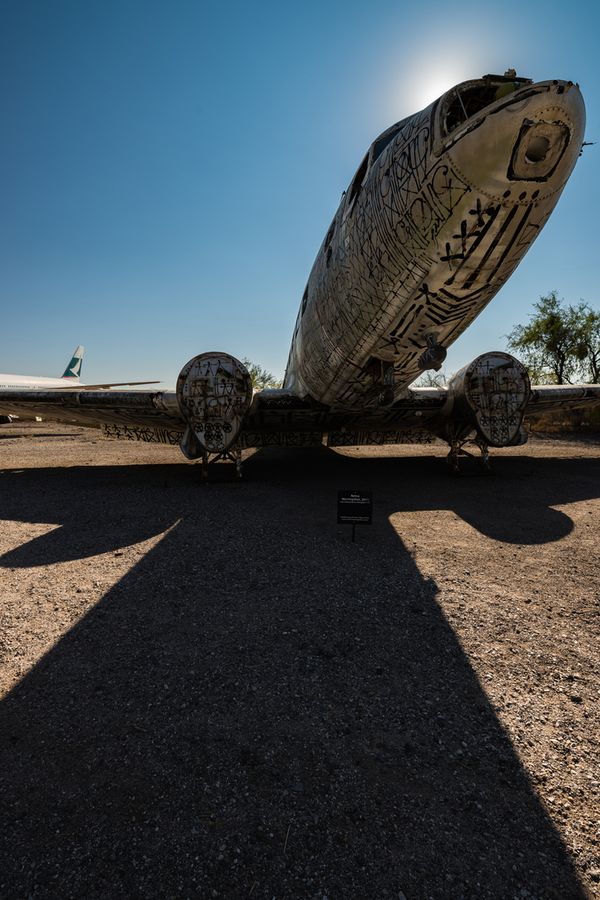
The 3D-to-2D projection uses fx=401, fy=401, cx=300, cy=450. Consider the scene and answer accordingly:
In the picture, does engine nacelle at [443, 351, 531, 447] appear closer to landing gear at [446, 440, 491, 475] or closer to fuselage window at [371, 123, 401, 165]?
landing gear at [446, 440, 491, 475]

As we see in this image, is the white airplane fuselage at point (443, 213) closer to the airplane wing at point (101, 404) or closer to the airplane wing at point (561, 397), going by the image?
the airplane wing at point (101, 404)

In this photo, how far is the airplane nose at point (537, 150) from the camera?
328cm

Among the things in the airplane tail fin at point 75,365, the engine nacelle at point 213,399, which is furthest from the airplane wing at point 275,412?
the airplane tail fin at point 75,365

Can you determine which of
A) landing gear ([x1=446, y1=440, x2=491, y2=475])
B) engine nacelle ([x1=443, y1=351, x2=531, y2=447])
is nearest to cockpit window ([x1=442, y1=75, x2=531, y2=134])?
engine nacelle ([x1=443, y1=351, x2=531, y2=447])

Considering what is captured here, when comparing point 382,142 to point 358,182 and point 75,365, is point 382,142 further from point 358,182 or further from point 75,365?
point 75,365

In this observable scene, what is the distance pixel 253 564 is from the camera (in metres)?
5.07

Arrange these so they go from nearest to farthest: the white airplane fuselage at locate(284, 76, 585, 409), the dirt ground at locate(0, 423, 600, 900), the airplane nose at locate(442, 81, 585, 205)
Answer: the dirt ground at locate(0, 423, 600, 900)
the airplane nose at locate(442, 81, 585, 205)
the white airplane fuselage at locate(284, 76, 585, 409)

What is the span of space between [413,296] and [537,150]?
2013 millimetres

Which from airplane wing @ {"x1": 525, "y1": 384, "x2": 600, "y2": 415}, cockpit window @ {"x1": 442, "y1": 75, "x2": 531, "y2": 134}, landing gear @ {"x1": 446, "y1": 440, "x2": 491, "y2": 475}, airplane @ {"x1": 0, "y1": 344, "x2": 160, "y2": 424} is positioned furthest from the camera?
airplane @ {"x1": 0, "y1": 344, "x2": 160, "y2": 424}

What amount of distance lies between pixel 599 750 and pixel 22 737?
345 cm

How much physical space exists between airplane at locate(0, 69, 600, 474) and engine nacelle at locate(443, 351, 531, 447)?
0.11 ft

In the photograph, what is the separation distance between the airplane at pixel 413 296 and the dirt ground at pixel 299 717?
3400mm

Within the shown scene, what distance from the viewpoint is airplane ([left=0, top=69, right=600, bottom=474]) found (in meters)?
3.54

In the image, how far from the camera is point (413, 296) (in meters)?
5.29
